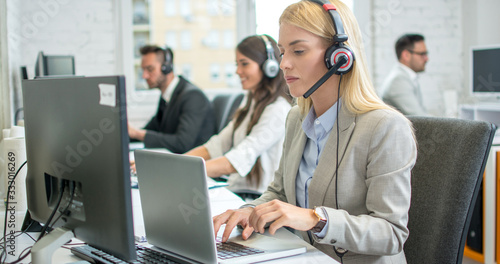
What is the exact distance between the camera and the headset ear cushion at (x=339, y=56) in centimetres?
114

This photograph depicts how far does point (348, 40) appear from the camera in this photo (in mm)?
1190

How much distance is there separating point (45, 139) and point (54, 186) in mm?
90

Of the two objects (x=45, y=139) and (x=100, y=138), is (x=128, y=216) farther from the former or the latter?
Result: (x=45, y=139)

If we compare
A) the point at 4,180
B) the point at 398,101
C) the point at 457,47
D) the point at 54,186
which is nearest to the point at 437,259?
the point at 54,186

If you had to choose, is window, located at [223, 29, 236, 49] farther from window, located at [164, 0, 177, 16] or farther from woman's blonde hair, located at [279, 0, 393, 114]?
woman's blonde hair, located at [279, 0, 393, 114]

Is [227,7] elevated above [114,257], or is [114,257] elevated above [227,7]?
[227,7]

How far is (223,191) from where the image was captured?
5.29ft

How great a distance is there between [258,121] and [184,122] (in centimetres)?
102

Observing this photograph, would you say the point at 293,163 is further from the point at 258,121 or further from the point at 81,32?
the point at 81,32

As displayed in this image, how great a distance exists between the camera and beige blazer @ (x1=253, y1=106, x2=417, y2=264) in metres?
1.00

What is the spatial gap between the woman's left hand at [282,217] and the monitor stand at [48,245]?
1.12ft

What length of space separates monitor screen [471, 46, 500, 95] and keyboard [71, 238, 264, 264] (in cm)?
324

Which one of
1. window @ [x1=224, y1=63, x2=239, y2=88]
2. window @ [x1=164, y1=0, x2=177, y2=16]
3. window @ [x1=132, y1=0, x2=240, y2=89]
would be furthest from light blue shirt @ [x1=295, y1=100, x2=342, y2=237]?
window @ [x1=164, y1=0, x2=177, y2=16]

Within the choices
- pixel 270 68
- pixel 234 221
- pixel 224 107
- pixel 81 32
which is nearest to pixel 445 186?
pixel 234 221
